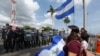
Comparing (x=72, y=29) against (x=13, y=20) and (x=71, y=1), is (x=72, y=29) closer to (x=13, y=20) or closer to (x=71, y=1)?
(x=71, y=1)

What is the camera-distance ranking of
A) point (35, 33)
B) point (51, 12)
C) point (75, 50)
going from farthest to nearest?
point (51, 12) < point (35, 33) < point (75, 50)

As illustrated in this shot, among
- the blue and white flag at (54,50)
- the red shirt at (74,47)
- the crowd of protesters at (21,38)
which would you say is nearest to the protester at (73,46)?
the red shirt at (74,47)

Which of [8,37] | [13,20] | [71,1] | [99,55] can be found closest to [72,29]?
[71,1]

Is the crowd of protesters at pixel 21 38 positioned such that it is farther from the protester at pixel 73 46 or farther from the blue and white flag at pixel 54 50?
the protester at pixel 73 46

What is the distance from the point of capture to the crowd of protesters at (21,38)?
1955cm

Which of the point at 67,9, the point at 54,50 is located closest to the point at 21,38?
the point at 67,9

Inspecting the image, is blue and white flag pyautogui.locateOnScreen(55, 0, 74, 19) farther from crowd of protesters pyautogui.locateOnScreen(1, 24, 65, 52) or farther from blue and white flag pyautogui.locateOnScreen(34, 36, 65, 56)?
crowd of protesters pyautogui.locateOnScreen(1, 24, 65, 52)

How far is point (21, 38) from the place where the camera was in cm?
2300

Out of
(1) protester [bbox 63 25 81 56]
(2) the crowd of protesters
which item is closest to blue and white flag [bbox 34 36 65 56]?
(1) protester [bbox 63 25 81 56]

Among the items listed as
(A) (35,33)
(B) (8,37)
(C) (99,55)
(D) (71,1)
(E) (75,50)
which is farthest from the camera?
(A) (35,33)

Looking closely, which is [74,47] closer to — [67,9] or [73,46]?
[73,46]

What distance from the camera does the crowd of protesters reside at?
64.1 ft

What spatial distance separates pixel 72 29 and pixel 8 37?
1481 cm

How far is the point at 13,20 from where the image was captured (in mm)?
17062
